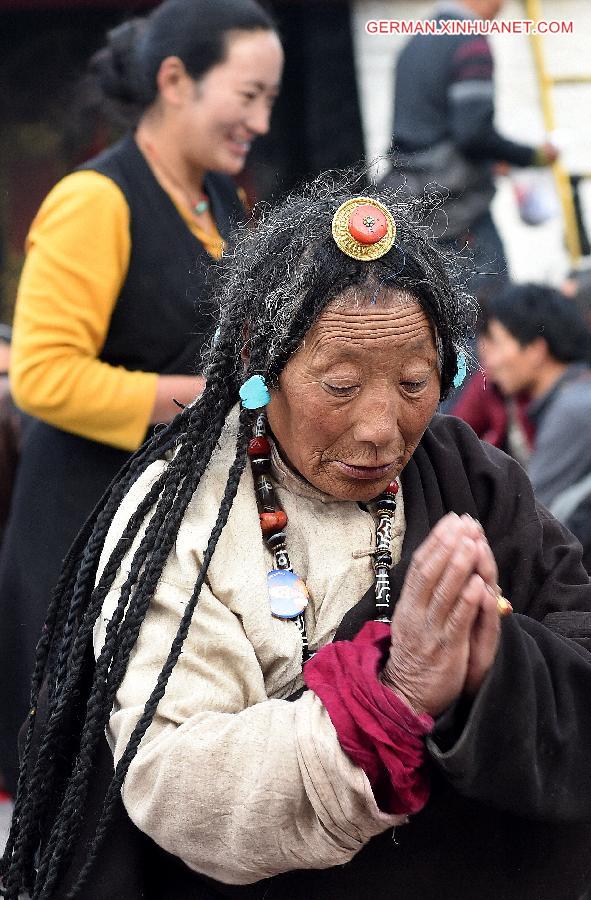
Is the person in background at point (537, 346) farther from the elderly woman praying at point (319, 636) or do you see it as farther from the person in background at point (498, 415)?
the elderly woman praying at point (319, 636)

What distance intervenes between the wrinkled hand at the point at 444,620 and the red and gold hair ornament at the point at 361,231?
481 millimetres

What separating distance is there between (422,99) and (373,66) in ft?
4.32

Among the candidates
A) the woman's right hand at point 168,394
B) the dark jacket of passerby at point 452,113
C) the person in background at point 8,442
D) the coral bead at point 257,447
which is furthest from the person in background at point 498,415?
the coral bead at point 257,447

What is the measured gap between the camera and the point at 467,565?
188cm

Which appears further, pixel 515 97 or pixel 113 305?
pixel 515 97

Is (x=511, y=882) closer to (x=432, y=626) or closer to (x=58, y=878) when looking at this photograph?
(x=432, y=626)

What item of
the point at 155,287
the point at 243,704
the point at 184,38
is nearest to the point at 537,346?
the point at 184,38

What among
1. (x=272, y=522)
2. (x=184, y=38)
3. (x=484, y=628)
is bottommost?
(x=484, y=628)

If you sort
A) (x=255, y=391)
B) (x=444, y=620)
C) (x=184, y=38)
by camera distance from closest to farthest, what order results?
(x=444, y=620) → (x=255, y=391) → (x=184, y=38)

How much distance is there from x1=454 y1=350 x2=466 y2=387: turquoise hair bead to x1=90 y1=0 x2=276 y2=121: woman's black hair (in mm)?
1586

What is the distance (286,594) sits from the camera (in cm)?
223

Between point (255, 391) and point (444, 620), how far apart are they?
548 millimetres

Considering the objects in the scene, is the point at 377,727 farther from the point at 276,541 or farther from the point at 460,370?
the point at 460,370

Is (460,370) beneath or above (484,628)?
above
